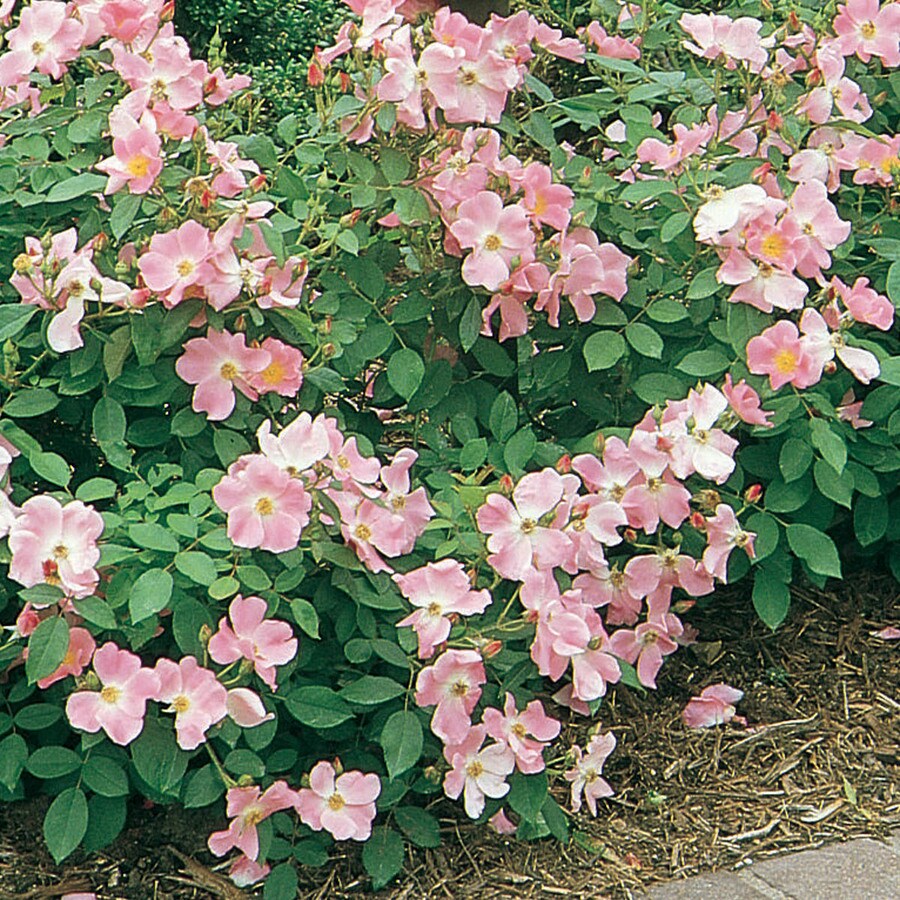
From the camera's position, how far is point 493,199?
209cm

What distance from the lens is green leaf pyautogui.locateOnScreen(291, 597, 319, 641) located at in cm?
181

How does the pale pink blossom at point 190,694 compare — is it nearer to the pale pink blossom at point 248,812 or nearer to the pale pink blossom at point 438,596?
the pale pink blossom at point 248,812

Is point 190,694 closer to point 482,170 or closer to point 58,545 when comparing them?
point 58,545

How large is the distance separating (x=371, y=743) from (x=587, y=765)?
32 centimetres

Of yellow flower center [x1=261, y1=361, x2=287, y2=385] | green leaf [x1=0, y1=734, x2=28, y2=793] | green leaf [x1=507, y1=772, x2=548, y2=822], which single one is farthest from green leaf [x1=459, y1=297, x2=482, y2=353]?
green leaf [x1=0, y1=734, x2=28, y2=793]

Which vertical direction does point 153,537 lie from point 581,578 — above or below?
above

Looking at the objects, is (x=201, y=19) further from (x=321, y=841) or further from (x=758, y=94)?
(x=321, y=841)

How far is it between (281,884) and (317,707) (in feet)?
0.78

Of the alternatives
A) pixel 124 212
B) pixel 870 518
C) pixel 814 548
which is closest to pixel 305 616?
pixel 124 212

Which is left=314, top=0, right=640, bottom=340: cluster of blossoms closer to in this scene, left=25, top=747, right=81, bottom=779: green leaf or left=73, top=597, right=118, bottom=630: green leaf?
left=73, top=597, right=118, bottom=630: green leaf

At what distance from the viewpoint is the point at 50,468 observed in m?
1.89

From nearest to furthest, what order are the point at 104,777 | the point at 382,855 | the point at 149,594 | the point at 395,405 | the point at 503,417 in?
the point at 149,594 < the point at 104,777 < the point at 382,855 < the point at 503,417 < the point at 395,405

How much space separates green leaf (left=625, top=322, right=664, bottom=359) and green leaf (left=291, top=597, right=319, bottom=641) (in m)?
0.67

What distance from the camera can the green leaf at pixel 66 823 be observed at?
179 centimetres
